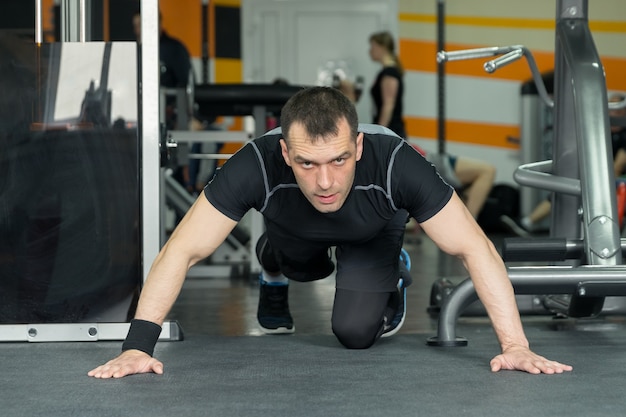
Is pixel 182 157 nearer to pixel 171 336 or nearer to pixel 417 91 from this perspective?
pixel 171 336

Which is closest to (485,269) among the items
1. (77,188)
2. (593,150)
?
(593,150)

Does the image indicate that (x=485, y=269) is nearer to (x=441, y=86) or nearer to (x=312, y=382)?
(x=312, y=382)

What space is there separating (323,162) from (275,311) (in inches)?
41.6

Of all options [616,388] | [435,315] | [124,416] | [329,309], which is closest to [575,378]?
[616,388]

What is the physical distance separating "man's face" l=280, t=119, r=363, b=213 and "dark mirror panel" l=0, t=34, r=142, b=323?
32.5 inches

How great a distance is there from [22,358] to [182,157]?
218 cm

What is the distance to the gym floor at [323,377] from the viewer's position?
198 cm

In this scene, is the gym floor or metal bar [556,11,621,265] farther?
metal bar [556,11,621,265]

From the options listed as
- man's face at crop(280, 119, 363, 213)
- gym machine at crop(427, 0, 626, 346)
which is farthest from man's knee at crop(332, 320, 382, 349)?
man's face at crop(280, 119, 363, 213)

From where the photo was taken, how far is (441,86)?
28.1ft

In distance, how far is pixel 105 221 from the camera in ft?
9.52

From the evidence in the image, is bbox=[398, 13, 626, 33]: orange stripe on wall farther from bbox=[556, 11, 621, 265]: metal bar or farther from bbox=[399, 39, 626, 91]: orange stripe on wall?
bbox=[556, 11, 621, 265]: metal bar

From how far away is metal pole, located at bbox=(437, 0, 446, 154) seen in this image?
854 cm

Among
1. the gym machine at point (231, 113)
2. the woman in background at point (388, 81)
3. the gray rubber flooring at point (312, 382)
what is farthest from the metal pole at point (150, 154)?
the woman in background at point (388, 81)
